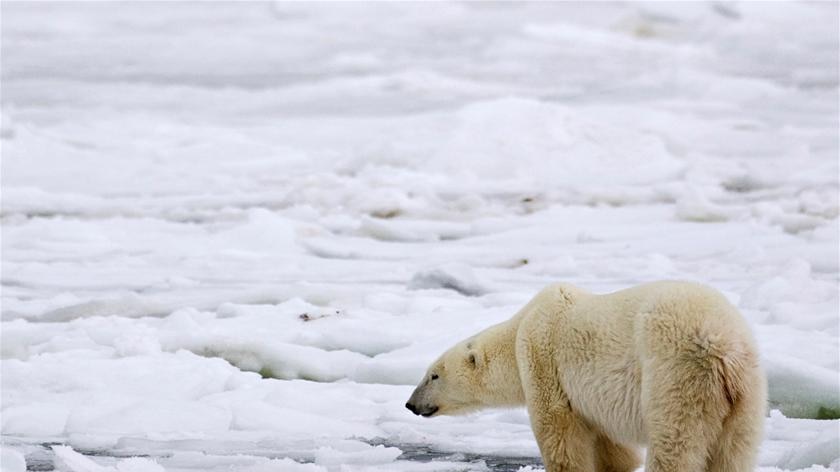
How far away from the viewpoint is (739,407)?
2607 mm

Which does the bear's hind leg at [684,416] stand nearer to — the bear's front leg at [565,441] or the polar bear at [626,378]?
the polar bear at [626,378]

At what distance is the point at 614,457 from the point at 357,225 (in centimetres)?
466

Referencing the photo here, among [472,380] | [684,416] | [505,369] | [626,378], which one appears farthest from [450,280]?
[684,416]

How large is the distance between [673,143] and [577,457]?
7792 mm

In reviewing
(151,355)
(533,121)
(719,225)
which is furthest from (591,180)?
(151,355)

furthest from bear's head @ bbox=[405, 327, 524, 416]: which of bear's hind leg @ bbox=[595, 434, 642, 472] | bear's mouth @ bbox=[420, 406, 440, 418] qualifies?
bear's hind leg @ bbox=[595, 434, 642, 472]

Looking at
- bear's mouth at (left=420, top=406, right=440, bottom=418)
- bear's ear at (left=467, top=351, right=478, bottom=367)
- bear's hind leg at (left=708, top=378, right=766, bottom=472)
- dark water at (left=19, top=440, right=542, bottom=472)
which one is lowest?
dark water at (left=19, top=440, right=542, bottom=472)

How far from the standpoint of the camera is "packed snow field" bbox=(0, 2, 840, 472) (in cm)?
397

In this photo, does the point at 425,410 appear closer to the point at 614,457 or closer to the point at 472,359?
the point at 472,359

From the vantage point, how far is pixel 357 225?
7711 mm

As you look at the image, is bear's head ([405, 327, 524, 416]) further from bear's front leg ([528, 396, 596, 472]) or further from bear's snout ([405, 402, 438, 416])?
bear's front leg ([528, 396, 596, 472])

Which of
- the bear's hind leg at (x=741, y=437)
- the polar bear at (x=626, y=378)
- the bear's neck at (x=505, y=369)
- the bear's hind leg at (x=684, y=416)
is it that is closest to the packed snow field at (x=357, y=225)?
the bear's neck at (x=505, y=369)

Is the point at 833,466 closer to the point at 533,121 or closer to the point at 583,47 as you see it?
the point at 533,121

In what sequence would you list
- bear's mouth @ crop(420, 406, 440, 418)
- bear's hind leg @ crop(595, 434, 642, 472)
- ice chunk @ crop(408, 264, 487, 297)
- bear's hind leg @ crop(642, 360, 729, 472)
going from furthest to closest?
ice chunk @ crop(408, 264, 487, 297)
bear's mouth @ crop(420, 406, 440, 418)
bear's hind leg @ crop(595, 434, 642, 472)
bear's hind leg @ crop(642, 360, 729, 472)
